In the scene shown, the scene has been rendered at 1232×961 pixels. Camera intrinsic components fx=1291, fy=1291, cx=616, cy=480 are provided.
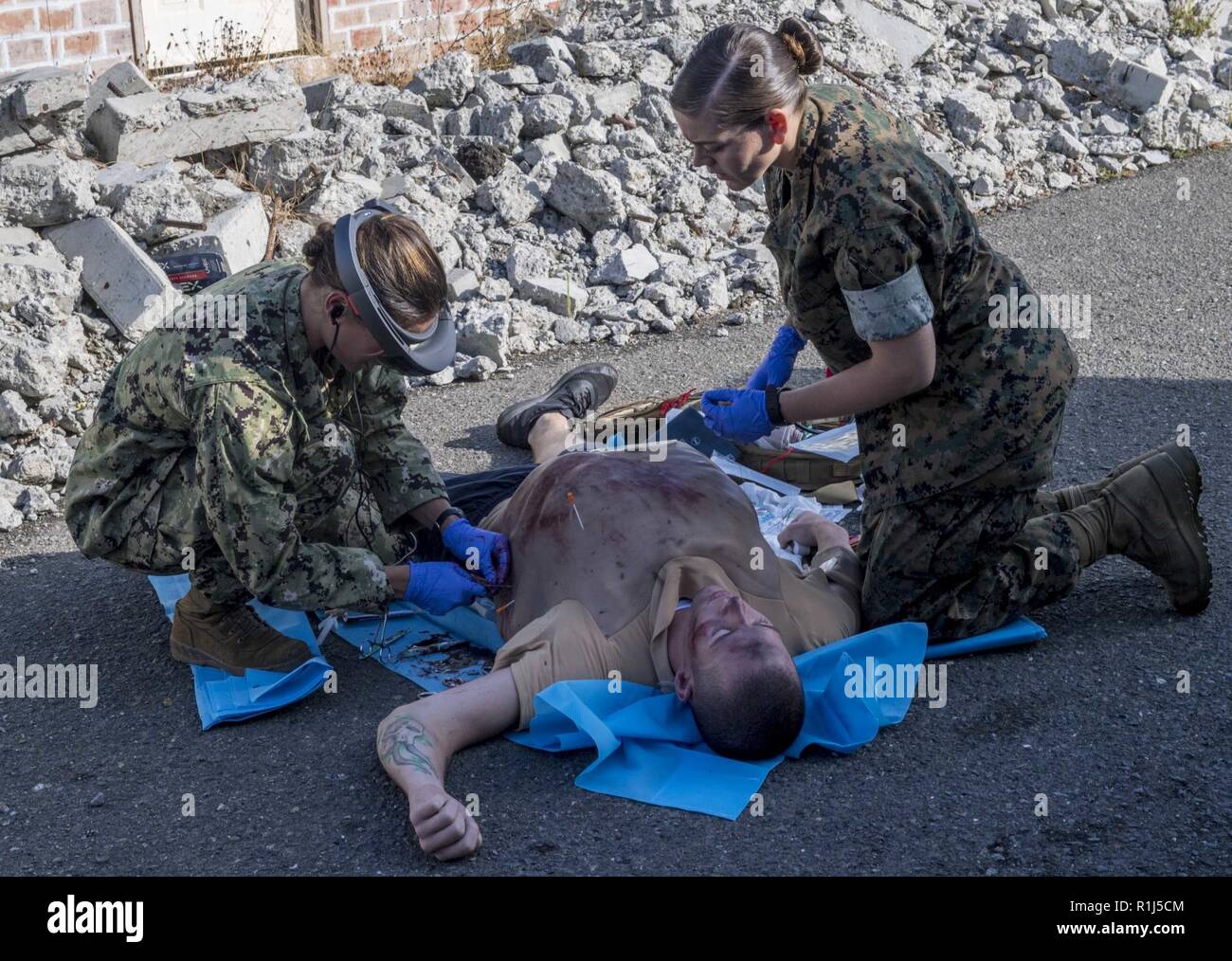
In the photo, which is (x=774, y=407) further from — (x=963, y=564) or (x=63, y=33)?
A: (x=63, y=33)

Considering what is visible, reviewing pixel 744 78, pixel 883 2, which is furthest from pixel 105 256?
pixel 883 2

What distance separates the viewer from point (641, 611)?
11.3ft

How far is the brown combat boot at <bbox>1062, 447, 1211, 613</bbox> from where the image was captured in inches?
146

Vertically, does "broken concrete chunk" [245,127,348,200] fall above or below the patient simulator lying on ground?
above

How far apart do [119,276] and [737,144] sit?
148 inches

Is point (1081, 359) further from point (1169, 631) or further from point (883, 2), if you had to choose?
point (883, 2)

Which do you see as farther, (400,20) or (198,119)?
(400,20)

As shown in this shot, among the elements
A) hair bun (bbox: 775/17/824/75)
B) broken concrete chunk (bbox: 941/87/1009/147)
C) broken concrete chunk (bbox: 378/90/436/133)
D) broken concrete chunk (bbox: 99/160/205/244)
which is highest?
hair bun (bbox: 775/17/824/75)

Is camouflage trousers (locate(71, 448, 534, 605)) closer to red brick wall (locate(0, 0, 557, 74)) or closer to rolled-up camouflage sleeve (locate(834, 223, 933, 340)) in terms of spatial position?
rolled-up camouflage sleeve (locate(834, 223, 933, 340))

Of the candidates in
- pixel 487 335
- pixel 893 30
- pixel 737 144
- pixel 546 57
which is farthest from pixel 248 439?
pixel 893 30

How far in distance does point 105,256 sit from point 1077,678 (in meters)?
4.60

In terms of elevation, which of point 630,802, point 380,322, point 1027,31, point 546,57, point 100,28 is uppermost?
point 100,28

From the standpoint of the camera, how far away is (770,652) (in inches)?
124

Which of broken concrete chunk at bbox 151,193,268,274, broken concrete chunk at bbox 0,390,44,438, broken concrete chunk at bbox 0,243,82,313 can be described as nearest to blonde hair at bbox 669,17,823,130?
broken concrete chunk at bbox 0,390,44,438
